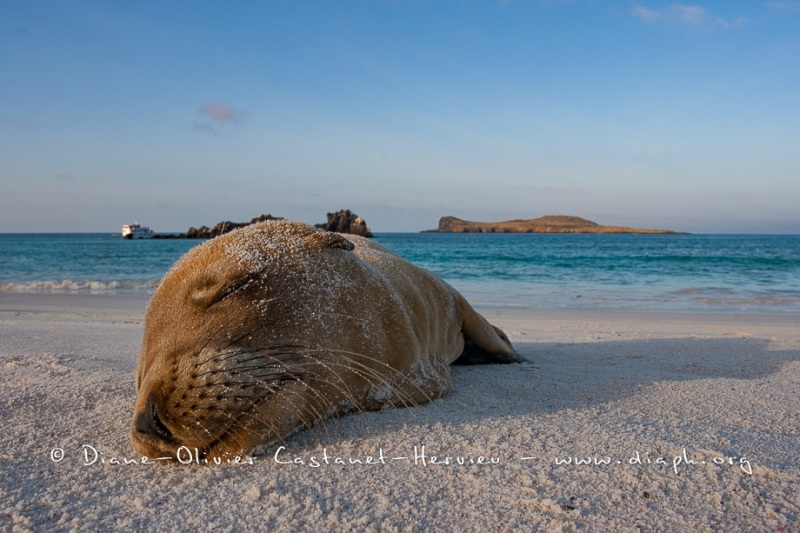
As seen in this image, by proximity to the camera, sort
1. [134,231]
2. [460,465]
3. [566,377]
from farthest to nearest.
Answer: [134,231] → [566,377] → [460,465]

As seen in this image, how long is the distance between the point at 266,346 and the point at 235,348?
127 millimetres

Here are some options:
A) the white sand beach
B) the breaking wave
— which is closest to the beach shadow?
the white sand beach

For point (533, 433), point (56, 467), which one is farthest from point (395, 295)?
point (56, 467)

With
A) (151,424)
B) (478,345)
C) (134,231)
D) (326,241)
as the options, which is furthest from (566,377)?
(134,231)

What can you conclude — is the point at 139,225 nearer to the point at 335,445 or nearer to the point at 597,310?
the point at 597,310

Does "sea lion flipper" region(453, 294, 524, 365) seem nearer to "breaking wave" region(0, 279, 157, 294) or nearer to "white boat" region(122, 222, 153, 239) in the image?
"breaking wave" region(0, 279, 157, 294)

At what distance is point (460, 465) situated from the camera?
2141 mm

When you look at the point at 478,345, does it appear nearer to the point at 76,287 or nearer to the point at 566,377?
Answer: the point at 566,377

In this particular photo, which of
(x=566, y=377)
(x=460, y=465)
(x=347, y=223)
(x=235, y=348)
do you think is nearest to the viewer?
(x=460, y=465)

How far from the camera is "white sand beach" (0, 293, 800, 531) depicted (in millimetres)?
1786

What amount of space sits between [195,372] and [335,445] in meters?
0.62

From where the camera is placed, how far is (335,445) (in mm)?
2383

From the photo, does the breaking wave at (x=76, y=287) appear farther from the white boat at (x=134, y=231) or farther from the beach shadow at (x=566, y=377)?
the white boat at (x=134, y=231)

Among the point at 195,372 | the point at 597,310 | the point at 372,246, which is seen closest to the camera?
the point at 195,372
